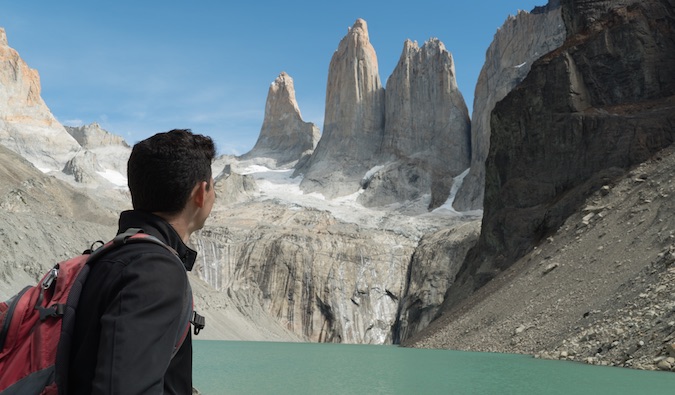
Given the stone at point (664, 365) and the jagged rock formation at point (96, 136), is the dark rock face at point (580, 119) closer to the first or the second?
the stone at point (664, 365)

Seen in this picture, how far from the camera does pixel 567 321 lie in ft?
87.5

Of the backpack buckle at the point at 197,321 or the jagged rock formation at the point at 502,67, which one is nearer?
the backpack buckle at the point at 197,321

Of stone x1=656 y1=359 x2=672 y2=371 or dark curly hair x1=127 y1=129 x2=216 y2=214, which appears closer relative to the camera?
dark curly hair x1=127 y1=129 x2=216 y2=214

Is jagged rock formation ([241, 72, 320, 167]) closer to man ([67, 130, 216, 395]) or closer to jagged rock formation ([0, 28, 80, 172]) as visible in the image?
jagged rock formation ([0, 28, 80, 172])

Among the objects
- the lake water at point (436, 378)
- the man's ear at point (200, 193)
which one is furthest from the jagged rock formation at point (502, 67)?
the man's ear at point (200, 193)

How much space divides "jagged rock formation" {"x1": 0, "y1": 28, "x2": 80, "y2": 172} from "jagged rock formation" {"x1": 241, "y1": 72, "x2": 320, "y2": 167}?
30017 mm

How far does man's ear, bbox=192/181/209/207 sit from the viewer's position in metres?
2.53

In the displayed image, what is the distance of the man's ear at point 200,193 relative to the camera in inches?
99.5

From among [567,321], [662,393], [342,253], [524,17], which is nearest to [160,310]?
[662,393]

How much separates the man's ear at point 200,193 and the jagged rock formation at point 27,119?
120462 millimetres

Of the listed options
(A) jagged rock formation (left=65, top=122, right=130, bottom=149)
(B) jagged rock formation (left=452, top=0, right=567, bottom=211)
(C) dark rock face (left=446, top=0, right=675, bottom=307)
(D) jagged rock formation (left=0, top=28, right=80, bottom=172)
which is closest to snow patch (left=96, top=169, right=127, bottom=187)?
(D) jagged rock formation (left=0, top=28, right=80, bottom=172)

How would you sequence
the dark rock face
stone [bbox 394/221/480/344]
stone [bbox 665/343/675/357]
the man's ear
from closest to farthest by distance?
the man's ear → stone [bbox 665/343/675/357] → the dark rock face → stone [bbox 394/221/480/344]

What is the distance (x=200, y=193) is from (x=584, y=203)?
38302 millimetres

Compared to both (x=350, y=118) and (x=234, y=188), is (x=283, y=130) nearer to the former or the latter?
(x=350, y=118)
